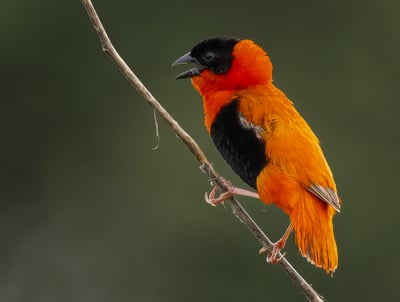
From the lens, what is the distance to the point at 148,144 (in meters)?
17.0

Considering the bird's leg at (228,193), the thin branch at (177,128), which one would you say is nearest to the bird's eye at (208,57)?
the bird's leg at (228,193)

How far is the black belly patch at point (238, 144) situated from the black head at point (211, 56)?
1.54ft

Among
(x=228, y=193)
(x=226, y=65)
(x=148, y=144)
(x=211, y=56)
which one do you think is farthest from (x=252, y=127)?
(x=148, y=144)

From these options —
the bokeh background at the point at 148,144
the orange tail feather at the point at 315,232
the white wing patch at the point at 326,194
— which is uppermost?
the white wing patch at the point at 326,194

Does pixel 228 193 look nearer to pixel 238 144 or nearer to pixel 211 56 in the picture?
pixel 238 144

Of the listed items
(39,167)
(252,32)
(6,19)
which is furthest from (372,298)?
(6,19)

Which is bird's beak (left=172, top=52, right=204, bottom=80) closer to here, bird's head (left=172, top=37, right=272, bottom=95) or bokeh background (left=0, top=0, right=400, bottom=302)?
bird's head (left=172, top=37, right=272, bottom=95)

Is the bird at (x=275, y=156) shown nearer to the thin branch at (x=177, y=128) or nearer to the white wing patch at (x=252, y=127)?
the white wing patch at (x=252, y=127)

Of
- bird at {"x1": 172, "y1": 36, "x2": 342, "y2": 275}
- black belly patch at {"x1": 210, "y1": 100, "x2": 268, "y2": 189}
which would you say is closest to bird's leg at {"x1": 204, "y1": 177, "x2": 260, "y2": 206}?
bird at {"x1": 172, "y1": 36, "x2": 342, "y2": 275}

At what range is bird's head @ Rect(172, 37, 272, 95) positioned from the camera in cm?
723

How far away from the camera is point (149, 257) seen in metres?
16.5

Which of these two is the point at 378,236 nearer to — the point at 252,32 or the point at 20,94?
the point at 252,32

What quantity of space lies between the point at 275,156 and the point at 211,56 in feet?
3.61

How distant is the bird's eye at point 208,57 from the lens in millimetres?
7428
